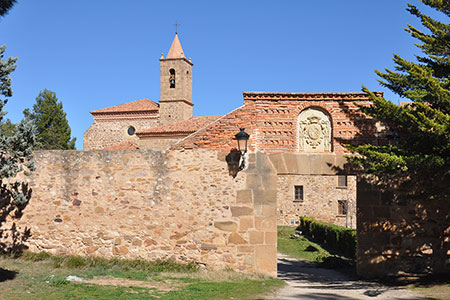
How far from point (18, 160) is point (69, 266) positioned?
2.83 meters

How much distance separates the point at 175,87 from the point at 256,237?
33038 millimetres

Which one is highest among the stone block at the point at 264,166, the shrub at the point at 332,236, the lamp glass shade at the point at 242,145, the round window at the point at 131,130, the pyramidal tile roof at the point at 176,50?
the pyramidal tile roof at the point at 176,50

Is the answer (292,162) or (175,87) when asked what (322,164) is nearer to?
(292,162)

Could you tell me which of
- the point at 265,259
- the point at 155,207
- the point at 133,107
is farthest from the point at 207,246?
the point at 133,107

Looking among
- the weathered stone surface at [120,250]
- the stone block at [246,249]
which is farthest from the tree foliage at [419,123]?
the weathered stone surface at [120,250]

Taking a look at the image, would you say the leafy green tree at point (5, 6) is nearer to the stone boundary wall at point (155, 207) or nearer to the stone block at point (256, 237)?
the stone boundary wall at point (155, 207)

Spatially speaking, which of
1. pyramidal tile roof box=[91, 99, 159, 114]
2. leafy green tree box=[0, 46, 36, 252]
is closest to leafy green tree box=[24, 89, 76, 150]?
pyramidal tile roof box=[91, 99, 159, 114]

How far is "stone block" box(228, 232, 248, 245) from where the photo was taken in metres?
9.89

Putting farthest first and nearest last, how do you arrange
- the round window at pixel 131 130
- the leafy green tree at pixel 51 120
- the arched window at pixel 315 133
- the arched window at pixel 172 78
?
the leafy green tree at pixel 51 120, the arched window at pixel 172 78, the round window at pixel 131 130, the arched window at pixel 315 133

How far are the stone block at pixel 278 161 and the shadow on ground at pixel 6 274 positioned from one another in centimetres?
571

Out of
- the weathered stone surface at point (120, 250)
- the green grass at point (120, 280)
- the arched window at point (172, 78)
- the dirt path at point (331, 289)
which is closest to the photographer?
the green grass at point (120, 280)

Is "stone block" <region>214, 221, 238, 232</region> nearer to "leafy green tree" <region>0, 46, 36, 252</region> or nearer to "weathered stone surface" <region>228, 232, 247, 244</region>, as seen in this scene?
"weathered stone surface" <region>228, 232, 247, 244</region>

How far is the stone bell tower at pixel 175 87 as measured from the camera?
40969mm

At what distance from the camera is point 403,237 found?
32.3 ft
